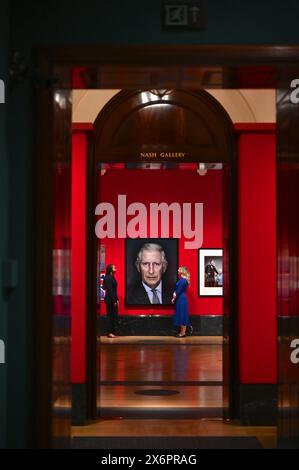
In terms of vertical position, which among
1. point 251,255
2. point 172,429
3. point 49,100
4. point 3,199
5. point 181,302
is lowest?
point 172,429

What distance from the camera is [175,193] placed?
1501 cm

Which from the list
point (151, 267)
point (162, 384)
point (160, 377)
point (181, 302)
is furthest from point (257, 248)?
point (151, 267)

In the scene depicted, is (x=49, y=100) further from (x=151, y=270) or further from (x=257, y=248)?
(x=151, y=270)

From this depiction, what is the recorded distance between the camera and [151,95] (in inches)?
298

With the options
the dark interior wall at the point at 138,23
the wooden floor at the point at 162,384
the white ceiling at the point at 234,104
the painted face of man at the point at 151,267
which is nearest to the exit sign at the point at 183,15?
the dark interior wall at the point at 138,23

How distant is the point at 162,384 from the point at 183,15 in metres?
5.94

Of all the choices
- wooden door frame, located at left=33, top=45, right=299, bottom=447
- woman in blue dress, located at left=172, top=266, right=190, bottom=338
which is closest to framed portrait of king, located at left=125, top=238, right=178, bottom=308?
woman in blue dress, located at left=172, top=266, right=190, bottom=338

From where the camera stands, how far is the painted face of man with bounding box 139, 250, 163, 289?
1555cm

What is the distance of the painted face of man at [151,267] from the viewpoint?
15.6 metres

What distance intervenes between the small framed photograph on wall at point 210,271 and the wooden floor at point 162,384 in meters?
1.01

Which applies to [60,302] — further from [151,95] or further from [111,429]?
[151,95]

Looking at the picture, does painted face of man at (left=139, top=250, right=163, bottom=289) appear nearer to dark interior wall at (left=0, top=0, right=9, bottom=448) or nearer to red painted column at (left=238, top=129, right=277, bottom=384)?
red painted column at (left=238, top=129, right=277, bottom=384)

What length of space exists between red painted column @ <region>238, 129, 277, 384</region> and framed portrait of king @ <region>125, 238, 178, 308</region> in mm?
8045

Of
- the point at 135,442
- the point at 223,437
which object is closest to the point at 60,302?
the point at 135,442
